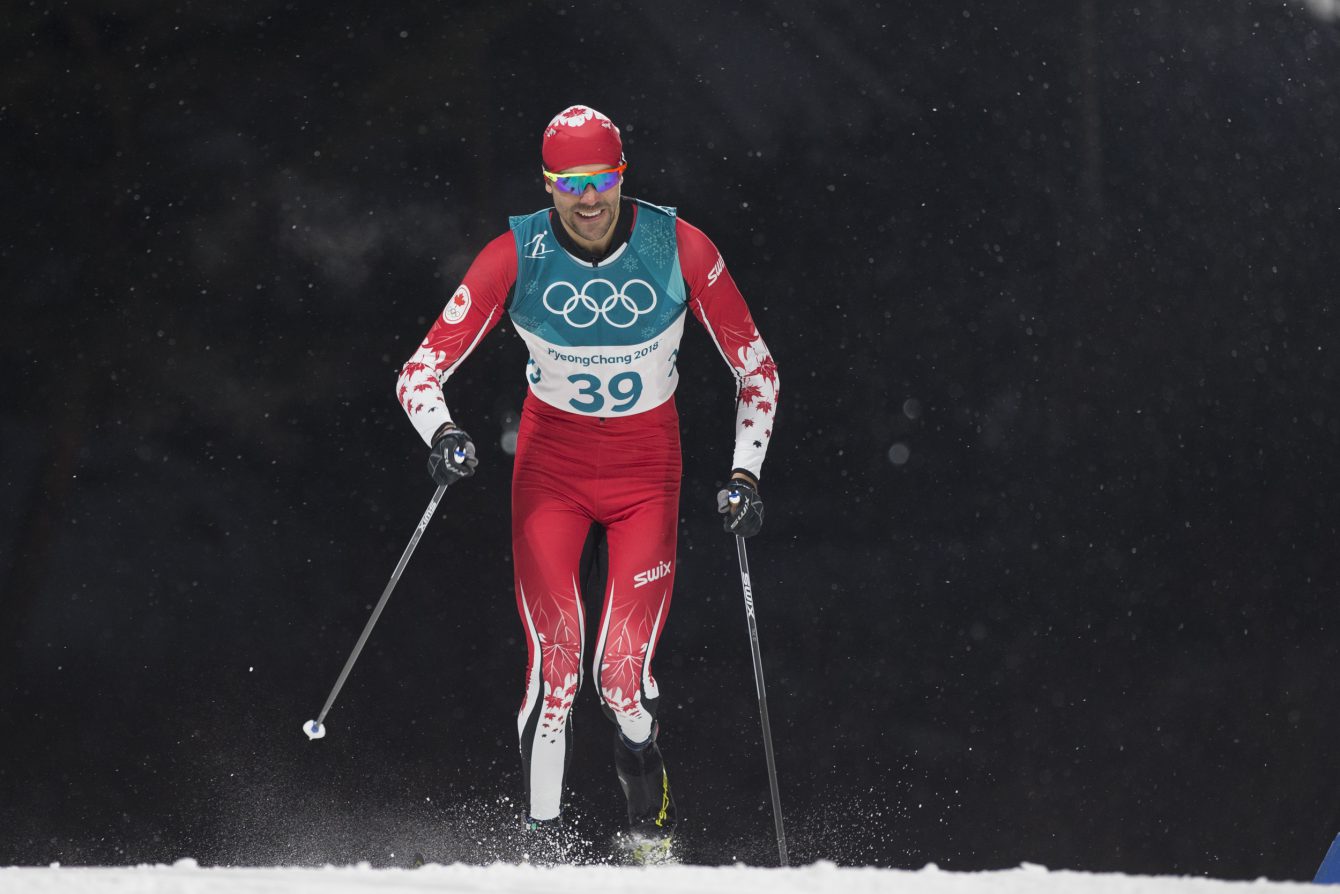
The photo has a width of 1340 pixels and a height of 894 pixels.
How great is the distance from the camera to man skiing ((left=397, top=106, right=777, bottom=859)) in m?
3.62

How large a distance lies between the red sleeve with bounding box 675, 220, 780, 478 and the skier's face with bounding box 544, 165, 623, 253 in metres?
0.24

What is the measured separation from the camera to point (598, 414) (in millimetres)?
3770

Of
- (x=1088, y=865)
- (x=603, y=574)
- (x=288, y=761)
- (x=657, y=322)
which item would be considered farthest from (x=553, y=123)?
(x=1088, y=865)

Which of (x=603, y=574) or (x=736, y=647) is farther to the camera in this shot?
(x=736, y=647)

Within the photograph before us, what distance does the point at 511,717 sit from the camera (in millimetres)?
5141

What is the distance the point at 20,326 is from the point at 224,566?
128 cm

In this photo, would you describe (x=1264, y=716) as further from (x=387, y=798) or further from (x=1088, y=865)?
(x=387, y=798)

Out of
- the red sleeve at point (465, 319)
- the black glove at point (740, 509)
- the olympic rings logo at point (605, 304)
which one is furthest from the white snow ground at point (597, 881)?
the olympic rings logo at point (605, 304)

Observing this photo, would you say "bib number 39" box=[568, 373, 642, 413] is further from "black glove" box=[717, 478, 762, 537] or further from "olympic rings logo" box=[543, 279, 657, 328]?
"black glove" box=[717, 478, 762, 537]

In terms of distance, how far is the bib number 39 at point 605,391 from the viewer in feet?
12.2

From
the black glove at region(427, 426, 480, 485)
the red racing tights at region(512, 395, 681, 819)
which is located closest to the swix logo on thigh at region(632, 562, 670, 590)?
the red racing tights at region(512, 395, 681, 819)

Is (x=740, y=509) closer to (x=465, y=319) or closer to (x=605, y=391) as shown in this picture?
(x=605, y=391)

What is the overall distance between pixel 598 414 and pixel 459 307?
21.3 inches

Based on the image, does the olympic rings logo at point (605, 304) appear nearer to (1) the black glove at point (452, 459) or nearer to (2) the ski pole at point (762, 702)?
(1) the black glove at point (452, 459)
